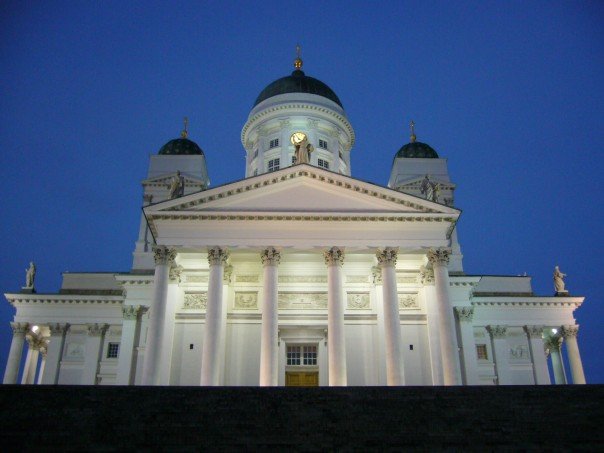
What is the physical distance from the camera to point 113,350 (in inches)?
1299

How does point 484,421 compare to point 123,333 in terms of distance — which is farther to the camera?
point 123,333

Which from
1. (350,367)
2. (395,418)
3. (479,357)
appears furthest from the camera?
(479,357)

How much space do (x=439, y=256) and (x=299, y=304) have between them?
269 inches

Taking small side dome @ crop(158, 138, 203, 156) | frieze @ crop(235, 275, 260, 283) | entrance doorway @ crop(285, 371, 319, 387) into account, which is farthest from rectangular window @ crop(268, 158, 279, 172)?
entrance doorway @ crop(285, 371, 319, 387)

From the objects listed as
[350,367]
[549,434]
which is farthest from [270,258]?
[549,434]

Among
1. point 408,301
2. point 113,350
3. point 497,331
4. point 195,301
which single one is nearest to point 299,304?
point 195,301

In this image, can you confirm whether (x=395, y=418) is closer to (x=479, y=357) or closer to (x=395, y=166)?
(x=479, y=357)

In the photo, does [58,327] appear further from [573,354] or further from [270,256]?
[573,354]

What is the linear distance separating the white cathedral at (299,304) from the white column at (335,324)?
0.06 metres

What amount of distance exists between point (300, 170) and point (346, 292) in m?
6.28

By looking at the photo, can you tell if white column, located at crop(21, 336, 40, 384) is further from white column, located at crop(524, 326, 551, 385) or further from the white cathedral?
white column, located at crop(524, 326, 551, 385)

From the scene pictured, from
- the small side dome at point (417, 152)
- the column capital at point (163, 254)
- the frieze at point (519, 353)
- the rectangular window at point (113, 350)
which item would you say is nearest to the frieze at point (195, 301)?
the column capital at point (163, 254)

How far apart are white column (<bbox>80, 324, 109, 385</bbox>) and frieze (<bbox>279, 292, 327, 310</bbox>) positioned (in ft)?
40.6

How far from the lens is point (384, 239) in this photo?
24.3 m
